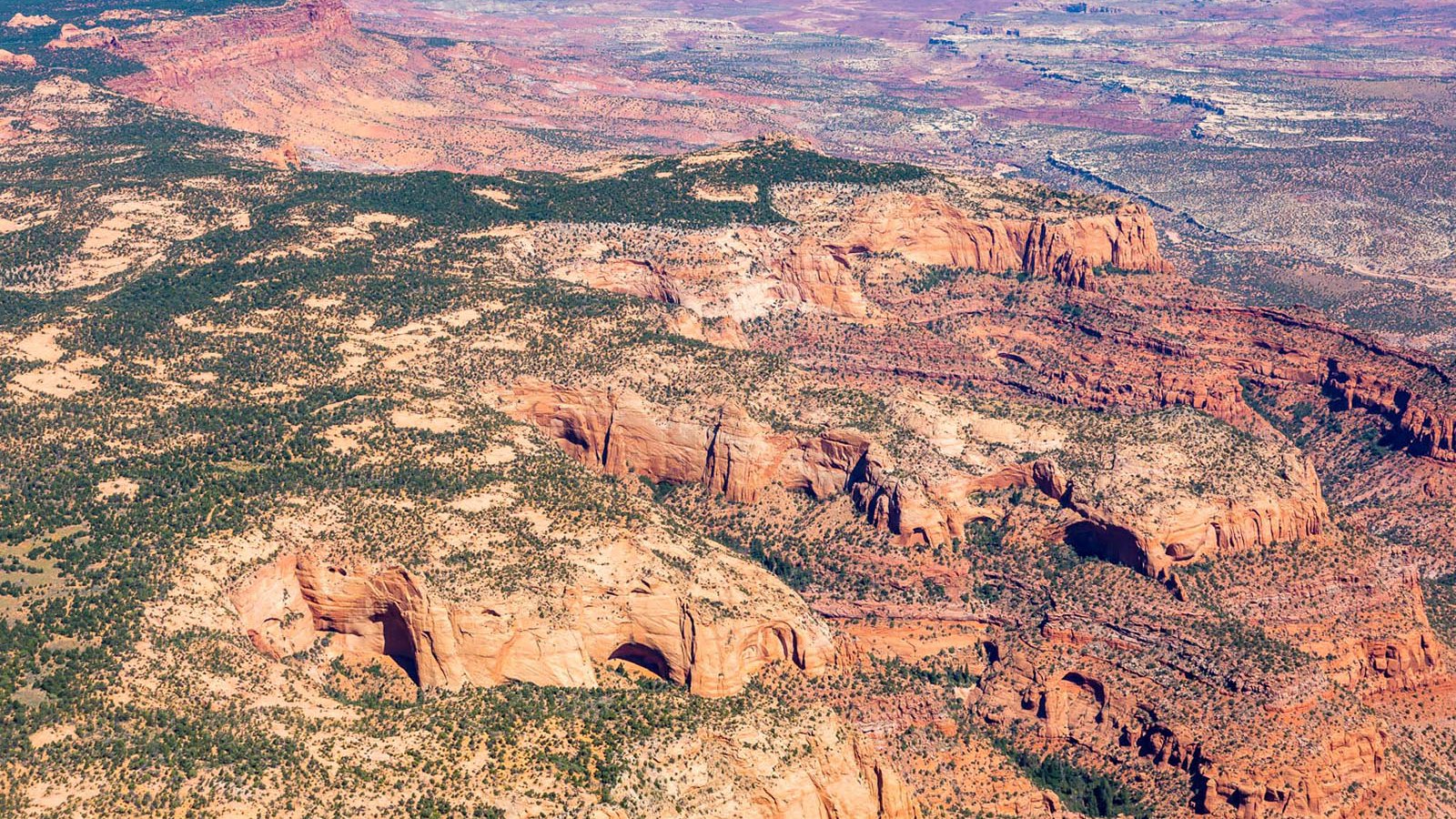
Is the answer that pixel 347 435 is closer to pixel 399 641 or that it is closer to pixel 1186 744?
pixel 399 641

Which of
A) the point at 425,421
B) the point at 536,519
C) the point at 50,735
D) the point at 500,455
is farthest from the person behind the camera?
the point at 425,421

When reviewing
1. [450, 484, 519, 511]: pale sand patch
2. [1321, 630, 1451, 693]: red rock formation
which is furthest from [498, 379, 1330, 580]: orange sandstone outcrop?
[450, 484, 519, 511]: pale sand patch

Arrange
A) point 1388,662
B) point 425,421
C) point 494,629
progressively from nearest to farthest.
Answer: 1. point 494,629
2. point 1388,662
3. point 425,421

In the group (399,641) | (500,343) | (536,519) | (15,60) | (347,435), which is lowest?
(399,641)

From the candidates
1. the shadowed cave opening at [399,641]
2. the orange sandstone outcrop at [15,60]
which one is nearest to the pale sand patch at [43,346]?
the shadowed cave opening at [399,641]

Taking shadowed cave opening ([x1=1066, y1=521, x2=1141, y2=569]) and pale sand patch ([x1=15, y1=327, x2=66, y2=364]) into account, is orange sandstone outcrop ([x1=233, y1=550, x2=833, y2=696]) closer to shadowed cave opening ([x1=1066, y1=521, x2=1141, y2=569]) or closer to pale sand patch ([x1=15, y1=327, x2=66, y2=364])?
shadowed cave opening ([x1=1066, y1=521, x2=1141, y2=569])

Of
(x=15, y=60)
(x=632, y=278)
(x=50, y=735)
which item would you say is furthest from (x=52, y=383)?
(x=15, y=60)

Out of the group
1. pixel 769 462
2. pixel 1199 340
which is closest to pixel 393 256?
pixel 769 462

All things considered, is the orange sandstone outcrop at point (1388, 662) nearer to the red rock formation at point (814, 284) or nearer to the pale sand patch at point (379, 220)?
the red rock formation at point (814, 284)
